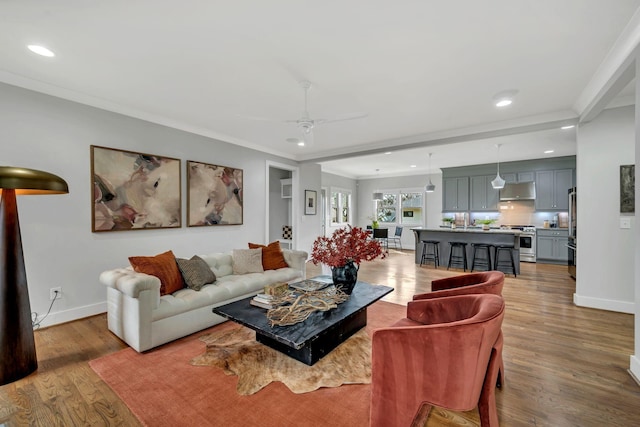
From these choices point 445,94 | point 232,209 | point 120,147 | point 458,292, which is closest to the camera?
point 458,292

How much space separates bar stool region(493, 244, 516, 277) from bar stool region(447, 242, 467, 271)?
1.90 ft

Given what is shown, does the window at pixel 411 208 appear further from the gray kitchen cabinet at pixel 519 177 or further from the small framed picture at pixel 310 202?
the small framed picture at pixel 310 202

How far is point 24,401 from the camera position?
1854 millimetres

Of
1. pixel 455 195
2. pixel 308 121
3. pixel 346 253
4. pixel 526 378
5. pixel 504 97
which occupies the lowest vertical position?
pixel 526 378

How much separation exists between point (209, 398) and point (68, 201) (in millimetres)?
2837

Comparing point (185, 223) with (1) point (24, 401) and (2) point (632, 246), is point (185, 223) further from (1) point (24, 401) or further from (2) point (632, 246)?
(2) point (632, 246)

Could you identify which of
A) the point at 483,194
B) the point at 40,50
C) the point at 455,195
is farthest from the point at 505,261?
the point at 40,50

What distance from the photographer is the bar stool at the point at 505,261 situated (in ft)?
18.1

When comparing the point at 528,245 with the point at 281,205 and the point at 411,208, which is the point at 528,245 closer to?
the point at 411,208

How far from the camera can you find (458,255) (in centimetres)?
616

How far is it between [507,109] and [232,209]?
442cm

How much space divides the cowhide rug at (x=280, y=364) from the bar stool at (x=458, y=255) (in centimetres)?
420

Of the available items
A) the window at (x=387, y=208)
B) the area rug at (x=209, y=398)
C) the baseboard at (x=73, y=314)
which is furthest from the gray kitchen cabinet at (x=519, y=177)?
the baseboard at (x=73, y=314)

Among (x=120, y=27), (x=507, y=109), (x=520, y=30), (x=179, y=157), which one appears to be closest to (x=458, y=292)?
(x=520, y=30)
